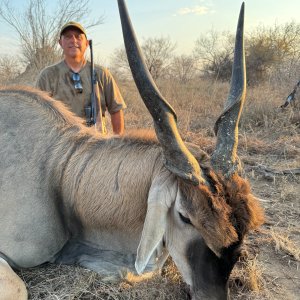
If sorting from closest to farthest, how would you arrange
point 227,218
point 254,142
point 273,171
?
1. point 227,218
2. point 273,171
3. point 254,142

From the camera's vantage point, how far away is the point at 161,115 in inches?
91.9

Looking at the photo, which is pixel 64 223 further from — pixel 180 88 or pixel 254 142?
pixel 180 88

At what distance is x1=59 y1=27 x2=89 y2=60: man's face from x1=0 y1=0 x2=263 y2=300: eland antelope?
1773mm

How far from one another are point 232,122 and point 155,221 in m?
0.89

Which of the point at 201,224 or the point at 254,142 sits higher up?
the point at 201,224

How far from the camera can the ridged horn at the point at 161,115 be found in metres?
2.22

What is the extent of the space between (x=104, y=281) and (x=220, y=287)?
3.27 feet

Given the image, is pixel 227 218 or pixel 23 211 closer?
pixel 227 218

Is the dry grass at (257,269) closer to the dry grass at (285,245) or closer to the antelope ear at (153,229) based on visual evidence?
the dry grass at (285,245)

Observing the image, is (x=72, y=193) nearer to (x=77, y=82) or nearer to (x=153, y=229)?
(x=153, y=229)

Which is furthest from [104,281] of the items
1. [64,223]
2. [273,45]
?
[273,45]

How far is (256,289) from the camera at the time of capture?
291 centimetres

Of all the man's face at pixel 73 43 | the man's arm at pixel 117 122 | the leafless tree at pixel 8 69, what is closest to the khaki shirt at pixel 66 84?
the man's face at pixel 73 43

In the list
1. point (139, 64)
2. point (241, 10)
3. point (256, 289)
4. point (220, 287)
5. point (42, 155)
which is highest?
point (241, 10)
